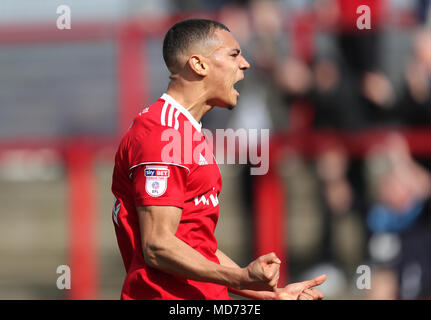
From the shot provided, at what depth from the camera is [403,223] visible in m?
5.75

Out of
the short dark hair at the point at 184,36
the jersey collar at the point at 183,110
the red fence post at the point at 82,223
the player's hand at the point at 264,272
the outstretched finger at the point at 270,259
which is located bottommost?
the red fence post at the point at 82,223

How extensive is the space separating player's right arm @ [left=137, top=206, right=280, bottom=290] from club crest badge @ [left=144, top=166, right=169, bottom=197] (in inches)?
2.2

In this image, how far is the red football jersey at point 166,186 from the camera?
261 centimetres

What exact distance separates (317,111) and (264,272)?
3751 millimetres

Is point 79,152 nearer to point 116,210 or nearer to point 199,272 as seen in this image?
point 116,210

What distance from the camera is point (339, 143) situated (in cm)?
597

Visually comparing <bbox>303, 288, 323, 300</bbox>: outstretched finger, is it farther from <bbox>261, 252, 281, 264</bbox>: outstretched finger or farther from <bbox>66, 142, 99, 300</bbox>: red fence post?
<bbox>66, 142, 99, 300</bbox>: red fence post

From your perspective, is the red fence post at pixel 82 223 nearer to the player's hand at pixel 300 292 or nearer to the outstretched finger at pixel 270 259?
the player's hand at pixel 300 292

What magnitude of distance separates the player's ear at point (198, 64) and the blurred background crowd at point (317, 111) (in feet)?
10.2

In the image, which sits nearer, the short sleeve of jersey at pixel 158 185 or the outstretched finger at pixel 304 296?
the short sleeve of jersey at pixel 158 185

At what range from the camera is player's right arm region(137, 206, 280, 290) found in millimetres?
2461

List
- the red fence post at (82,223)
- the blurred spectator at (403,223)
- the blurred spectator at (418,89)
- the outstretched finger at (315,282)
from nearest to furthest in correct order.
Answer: the outstretched finger at (315,282)
the blurred spectator at (403,223)
the blurred spectator at (418,89)
the red fence post at (82,223)

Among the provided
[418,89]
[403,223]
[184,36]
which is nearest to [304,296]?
[184,36]

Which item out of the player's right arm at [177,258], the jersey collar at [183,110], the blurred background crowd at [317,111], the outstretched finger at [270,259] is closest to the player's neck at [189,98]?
the jersey collar at [183,110]
